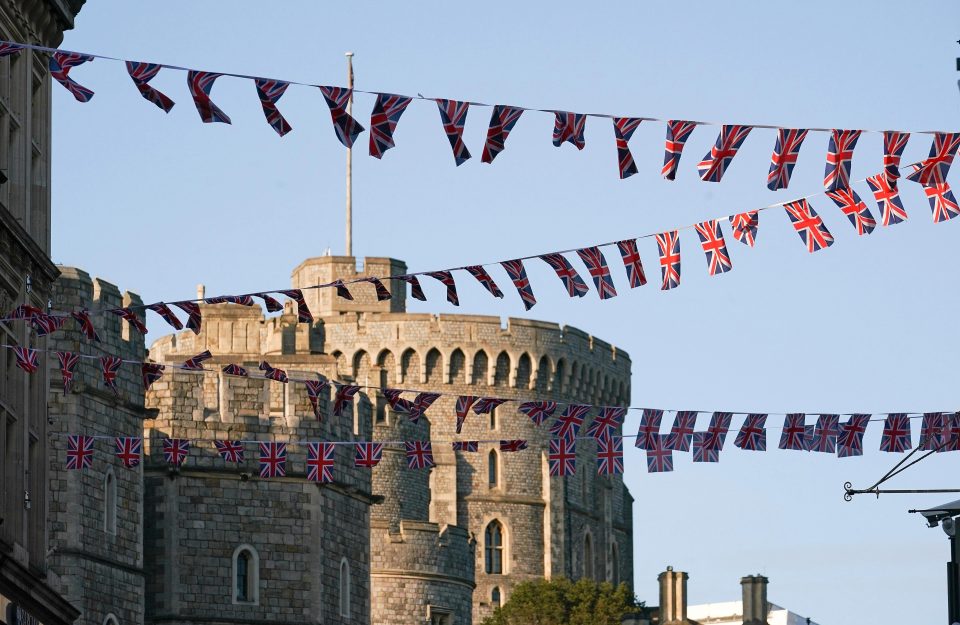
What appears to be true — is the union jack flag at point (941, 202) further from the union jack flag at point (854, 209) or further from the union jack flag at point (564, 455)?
the union jack flag at point (564, 455)

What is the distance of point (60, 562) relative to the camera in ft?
118

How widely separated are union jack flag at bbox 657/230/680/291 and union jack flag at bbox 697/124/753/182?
2196 mm

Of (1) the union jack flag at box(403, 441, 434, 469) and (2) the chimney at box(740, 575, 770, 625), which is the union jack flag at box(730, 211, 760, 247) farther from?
(2) the chimney at box(740, 575, 770, 625)

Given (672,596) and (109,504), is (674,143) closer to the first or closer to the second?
(109,504)

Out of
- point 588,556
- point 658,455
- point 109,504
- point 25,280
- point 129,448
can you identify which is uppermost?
point 25,280

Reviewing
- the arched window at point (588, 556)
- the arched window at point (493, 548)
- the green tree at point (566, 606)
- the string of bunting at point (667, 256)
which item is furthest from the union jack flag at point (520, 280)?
the arched window at point (588, 556)

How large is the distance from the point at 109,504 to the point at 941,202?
15.9 metres

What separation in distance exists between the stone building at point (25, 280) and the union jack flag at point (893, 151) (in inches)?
333

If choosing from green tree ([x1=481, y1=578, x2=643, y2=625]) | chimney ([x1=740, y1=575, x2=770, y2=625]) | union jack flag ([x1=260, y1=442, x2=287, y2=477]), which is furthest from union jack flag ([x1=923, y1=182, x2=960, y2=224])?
green tree ([x1=481, y1=578, x2=643, y2=625])

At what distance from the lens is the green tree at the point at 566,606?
246 ft

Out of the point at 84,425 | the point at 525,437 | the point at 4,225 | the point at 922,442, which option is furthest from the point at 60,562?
the point at 525,437

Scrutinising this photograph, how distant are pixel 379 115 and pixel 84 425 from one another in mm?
14470

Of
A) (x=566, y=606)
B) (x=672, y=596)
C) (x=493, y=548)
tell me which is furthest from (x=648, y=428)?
(x=493, y=548)

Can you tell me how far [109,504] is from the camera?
3734 cm
